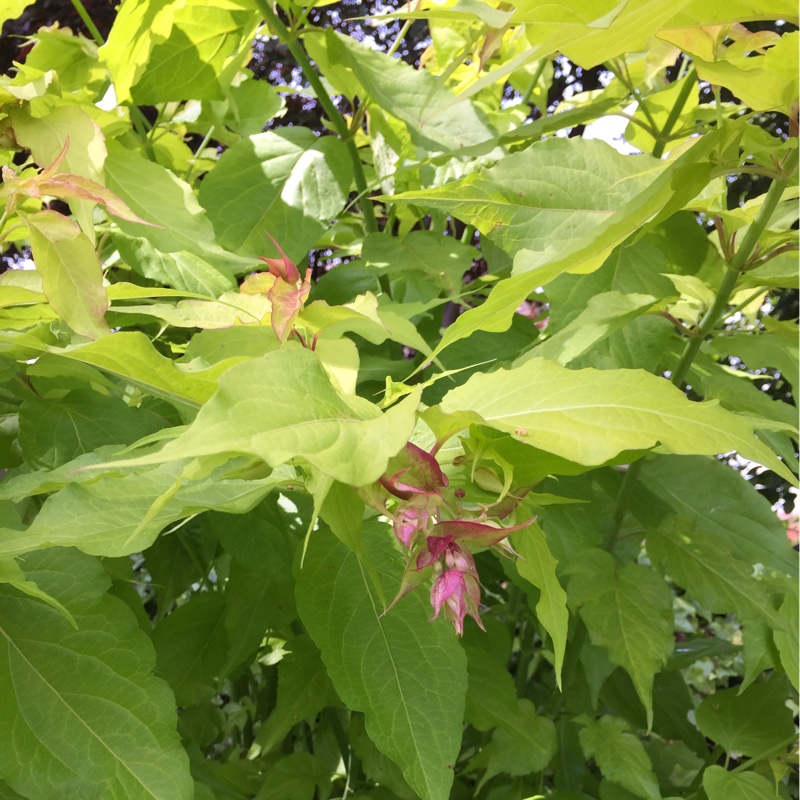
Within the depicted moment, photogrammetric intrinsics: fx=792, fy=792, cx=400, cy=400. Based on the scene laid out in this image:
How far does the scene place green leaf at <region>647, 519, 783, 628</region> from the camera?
656 mm

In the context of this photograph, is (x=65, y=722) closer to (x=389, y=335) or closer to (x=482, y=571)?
(x=389, y=335)

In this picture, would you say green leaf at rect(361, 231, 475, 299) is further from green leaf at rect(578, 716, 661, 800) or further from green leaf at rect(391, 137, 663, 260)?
green leaf at rect(578, 716, 661, 800)

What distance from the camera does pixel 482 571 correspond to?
891 mm

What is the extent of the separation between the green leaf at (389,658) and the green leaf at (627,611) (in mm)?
210

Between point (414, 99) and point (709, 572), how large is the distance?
1.60 feet

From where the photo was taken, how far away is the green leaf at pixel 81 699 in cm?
43

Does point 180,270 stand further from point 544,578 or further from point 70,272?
point 544,578

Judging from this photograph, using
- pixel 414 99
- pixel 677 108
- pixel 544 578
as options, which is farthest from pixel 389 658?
pixel 677 108

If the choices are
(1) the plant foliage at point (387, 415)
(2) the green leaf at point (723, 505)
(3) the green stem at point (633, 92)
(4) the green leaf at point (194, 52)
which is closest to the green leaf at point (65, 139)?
(1) the plant foliage at point (387, 415)

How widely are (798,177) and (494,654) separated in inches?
20.7

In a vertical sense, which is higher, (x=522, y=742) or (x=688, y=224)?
(x=688, y=224)

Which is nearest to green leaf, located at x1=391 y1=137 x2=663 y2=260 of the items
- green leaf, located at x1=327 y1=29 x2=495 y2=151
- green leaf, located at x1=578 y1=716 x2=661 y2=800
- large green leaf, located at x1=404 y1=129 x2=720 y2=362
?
large green leaf, located at x1=404 y1=129 x2=720 y2=362

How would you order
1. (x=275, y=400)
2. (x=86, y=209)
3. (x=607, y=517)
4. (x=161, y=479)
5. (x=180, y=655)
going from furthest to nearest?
(x=607, y=517) < (x=180, y=655) < (x=86, y=209) < (x=161, y=479) < (x=275, y=400)

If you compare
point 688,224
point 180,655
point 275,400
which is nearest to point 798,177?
point 688,224
